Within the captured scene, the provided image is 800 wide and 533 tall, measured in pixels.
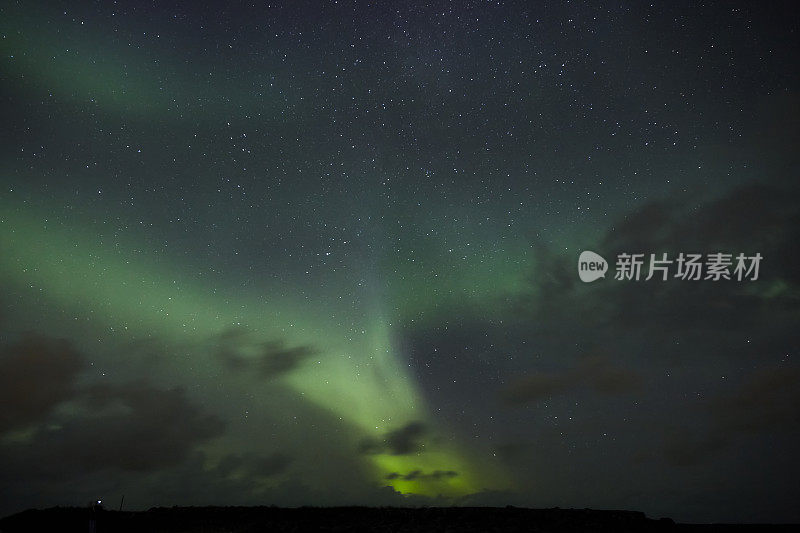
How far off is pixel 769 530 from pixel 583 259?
91.0 ft

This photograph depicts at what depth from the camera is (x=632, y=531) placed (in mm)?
26359

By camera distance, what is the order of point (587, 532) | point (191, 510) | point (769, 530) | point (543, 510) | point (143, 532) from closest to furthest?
point (587, 532) → point (143, 532) → point (543, 510) → point (191, 510) → point (769, 530)

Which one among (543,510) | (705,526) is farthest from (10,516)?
(705,526)

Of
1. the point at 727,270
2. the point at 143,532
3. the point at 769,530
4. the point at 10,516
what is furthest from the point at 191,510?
the point at 769,530

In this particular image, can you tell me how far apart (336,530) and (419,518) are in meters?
5.59

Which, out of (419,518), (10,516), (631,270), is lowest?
(10,516)

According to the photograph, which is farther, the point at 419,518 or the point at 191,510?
the point at 191,510

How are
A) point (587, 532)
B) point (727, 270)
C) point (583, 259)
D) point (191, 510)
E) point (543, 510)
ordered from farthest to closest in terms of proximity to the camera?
point (191, 510)
point (543, 510)
point (587, 532)
point (583, 259)
point (727, 270)

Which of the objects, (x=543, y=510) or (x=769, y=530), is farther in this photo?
(x=769, y=530)

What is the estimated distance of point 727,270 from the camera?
20047mm

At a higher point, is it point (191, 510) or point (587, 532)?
point (587, 532)

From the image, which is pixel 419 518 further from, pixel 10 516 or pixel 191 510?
pixel 10 516

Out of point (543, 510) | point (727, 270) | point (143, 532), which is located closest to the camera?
point (727, 270)

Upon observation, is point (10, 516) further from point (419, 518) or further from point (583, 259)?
point (583, 259)
